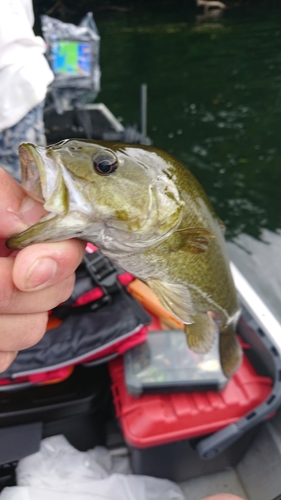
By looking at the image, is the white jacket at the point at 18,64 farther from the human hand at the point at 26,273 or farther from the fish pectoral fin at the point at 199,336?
the fish pectoral fin at the point at 199,336

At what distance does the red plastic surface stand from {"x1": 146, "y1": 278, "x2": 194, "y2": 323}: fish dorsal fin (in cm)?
67

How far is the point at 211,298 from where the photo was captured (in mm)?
1411

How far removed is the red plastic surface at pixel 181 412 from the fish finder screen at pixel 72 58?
4.25 m

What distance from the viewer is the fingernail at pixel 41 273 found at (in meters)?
0.86

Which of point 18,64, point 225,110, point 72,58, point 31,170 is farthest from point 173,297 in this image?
point 225,110

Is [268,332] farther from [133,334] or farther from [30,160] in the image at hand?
[30,160]

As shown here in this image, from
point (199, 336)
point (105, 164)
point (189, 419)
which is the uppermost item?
point (105, 164)

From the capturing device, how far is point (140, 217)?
105 cm

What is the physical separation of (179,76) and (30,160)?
11098 millimetres

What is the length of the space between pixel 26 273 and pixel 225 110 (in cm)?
824

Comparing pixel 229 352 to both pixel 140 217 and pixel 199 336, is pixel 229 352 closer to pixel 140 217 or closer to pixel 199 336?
pixel 199 336

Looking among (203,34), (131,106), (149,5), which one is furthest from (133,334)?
(149,5)

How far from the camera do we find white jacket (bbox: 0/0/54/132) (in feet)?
6.17

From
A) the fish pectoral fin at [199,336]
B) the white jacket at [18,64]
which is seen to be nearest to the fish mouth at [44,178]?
the fish pectoral fin at [199,336]
